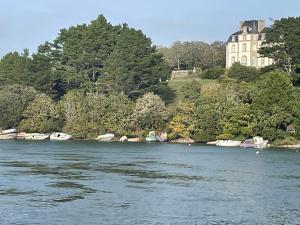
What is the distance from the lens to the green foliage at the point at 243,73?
104562 millimetres

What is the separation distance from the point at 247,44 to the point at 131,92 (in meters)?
30.0

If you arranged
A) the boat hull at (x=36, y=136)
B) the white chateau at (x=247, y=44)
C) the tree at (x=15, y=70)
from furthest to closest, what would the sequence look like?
the white chateau at (x=247, y=44)
the tree at (x=15, y=70)
the boat hull at (x=36, y=136)

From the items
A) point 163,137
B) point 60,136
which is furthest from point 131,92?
point 163,137

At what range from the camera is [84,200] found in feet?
106

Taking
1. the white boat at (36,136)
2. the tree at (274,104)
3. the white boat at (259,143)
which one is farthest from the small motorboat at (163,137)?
the white boat at (36,136)

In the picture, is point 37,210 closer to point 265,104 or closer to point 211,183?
point 211,183

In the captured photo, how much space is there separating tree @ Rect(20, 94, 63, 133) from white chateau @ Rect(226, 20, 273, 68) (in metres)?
40.5

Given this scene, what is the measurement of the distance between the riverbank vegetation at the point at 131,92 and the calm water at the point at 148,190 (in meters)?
23.2

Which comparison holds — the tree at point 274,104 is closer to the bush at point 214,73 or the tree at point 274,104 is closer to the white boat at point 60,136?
the white boat at point 60,136

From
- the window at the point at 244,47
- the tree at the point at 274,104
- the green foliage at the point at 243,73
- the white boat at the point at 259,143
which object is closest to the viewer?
the white boat at the point at 259,143

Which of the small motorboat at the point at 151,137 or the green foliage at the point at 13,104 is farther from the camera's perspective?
the green foliage at the point at 13,104

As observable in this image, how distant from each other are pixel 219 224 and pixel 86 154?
3767 cm

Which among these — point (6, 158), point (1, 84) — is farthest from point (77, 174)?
point (1, 84)

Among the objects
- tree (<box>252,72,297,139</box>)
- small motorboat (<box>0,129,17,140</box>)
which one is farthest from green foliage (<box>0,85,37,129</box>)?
tree (<box>252,72,297,139</box>)
